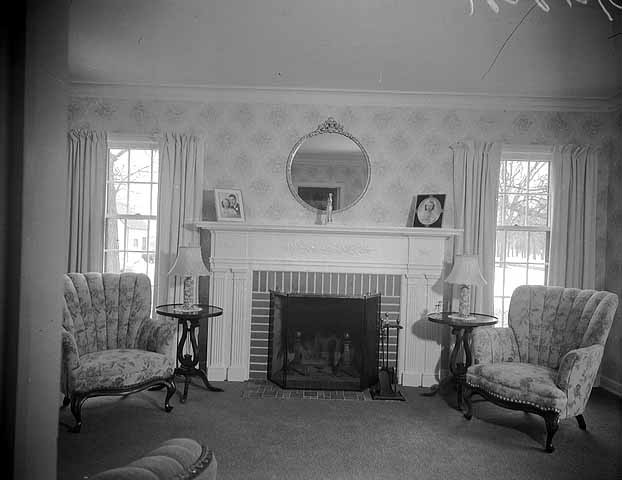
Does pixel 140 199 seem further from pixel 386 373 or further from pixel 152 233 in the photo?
pixel 386 373

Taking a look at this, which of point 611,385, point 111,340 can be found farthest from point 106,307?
point 611,385

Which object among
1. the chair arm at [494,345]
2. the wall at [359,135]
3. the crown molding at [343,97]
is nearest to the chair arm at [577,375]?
the chair arm at [494,345]

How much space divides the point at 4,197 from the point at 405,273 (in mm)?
4079

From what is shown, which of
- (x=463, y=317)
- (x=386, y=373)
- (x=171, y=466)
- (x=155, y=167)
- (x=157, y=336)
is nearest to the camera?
(x=171, y=466)

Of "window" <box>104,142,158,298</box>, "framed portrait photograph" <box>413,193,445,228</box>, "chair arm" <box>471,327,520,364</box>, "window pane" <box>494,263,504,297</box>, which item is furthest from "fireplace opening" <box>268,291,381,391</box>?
"window" <box>104,142,158,298</box>

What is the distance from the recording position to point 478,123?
457 cm

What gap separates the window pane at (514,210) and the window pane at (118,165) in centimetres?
373

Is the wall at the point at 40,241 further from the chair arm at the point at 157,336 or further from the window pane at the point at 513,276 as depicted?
the window pane at the point at 513,276

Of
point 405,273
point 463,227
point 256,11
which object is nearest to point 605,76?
point 463,227

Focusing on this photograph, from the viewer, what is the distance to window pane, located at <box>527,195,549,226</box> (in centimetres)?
470

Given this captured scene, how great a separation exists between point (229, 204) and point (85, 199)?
131 centimetres

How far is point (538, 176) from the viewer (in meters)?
4.71

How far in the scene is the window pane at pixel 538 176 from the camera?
470 centimetres

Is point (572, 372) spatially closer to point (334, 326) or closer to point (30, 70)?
point (334, 326)
